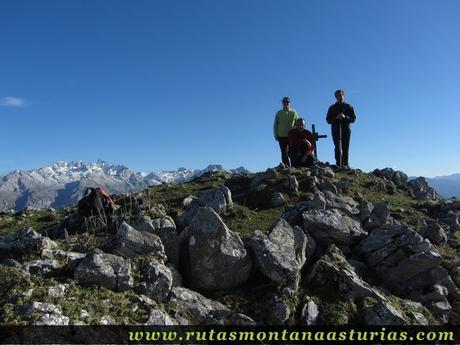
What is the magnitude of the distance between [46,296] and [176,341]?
2893 millimetres

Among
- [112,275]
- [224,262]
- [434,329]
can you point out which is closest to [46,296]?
[112,275]

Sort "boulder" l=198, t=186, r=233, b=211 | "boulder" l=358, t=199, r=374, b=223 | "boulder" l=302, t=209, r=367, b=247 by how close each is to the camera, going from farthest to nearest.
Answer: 1. "boulder" l=198, t=186, r=233, b=211
2. "boulder" l=358, t=199, r=374, b=223
3. "boulder" l=302, t=209, r=367, b=247

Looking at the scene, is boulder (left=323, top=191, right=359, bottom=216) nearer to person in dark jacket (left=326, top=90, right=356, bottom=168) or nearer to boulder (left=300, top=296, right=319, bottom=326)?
boulder (left=300, top=296, right=319, bottom=326)

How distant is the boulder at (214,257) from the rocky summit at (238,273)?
3 cm

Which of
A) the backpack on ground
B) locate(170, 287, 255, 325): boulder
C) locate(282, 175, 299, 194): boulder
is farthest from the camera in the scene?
locate(282, 175, 299, 194): boulder

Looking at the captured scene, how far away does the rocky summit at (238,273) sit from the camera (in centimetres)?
942

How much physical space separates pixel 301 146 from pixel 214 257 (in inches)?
602

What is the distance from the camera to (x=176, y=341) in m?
9.16

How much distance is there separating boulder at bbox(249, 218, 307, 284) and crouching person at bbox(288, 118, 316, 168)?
12.4m

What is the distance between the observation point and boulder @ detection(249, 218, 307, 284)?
11.4 metres

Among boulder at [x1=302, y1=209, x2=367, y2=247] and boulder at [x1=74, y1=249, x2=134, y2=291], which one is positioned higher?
boulder at [x1=302, y1=209, x2=367, y2=247]

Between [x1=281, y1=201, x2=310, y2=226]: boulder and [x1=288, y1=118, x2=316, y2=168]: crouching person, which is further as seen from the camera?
[x1=288, y1=118, x2=316, y2=168]: crouching person

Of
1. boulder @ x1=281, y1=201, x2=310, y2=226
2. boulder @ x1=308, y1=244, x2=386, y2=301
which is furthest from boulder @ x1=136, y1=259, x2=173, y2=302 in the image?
boulder @ x1=281, y1=201, x2=310, y2=226

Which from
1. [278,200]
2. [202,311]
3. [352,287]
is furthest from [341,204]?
[202,311]
